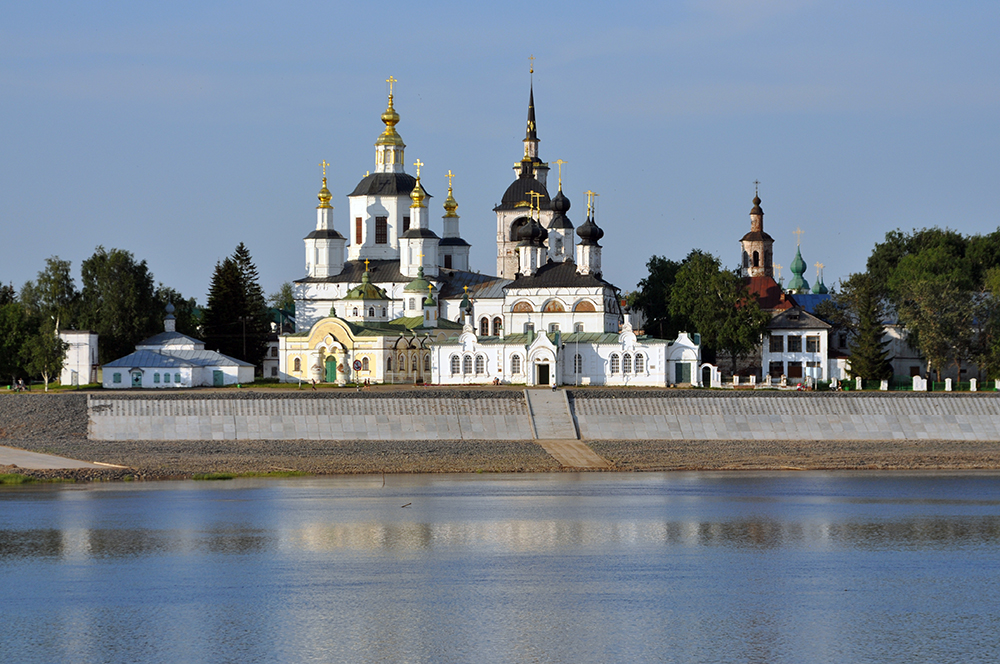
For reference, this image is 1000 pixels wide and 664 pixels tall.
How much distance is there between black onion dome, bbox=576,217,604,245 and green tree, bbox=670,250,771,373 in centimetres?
481

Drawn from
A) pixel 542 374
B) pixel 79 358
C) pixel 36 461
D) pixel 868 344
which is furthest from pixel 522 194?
pixel 36 461

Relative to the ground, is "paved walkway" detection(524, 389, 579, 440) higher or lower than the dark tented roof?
lower

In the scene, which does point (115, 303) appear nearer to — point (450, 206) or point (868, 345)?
point (450, 206)

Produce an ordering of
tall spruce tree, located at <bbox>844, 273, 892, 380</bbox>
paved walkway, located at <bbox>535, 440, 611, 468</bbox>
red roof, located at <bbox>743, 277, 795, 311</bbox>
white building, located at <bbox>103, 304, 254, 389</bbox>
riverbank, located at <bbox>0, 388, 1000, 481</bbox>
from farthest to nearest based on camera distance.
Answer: red roof, located at <bbox>743, 277, 795, 311</bbox> → tall spruce tree, located at <bbox>844, 273, 892, 380</bbox> → white building, located at <bbox>103, 304, 254, 389</bbox> → paved walkway, located at <bbox>535, 440, 611, 468</bbox> → riverbank, located at <bbox>0, 388, 1000, 481</bbox>

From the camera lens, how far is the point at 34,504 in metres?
35.6

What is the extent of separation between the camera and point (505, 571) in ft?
89.1

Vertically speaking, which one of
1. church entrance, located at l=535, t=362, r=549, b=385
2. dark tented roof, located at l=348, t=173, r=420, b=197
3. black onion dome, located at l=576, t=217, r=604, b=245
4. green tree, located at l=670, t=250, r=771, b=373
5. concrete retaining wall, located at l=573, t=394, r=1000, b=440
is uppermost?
dark tented roof, located at l=348, t=173, r=420, b=197

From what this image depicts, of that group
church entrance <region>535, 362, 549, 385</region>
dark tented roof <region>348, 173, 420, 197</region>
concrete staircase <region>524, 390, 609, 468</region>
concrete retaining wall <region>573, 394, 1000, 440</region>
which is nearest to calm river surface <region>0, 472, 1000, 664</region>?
concrete staircase <region>524, 390, 609, 468</region>

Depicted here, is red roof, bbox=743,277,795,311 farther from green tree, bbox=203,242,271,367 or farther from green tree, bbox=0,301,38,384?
green tree, bbox=0,301,38,384

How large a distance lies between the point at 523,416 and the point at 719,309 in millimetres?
16164

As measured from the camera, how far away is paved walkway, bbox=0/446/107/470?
41.9 metres

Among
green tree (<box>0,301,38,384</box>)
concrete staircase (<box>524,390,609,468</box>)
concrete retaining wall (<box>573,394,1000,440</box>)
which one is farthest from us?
green tree (<box>0,301,38,384</box>)

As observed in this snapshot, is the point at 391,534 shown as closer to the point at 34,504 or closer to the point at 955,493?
the point at 34,504

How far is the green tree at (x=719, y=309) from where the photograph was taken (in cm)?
6134
